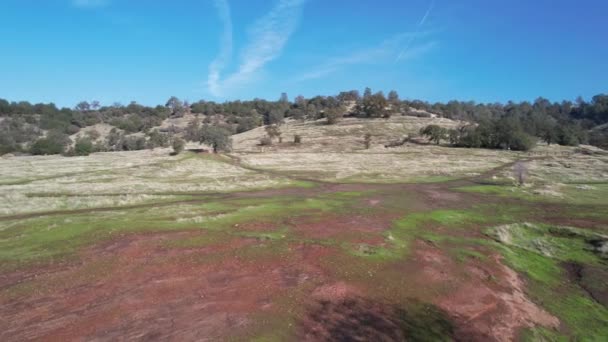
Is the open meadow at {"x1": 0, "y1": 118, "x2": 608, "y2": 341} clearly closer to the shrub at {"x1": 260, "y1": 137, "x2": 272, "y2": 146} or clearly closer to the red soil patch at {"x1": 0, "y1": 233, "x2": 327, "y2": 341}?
the red soil patch at {"x1": 0, "y1": 233, "x2": 327, "y2": 341}

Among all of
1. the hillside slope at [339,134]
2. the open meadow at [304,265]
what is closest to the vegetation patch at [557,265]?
the open meadow at [304,265]

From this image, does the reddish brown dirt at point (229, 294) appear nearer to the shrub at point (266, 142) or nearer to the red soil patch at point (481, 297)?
the red soil patch at point (481, 297)

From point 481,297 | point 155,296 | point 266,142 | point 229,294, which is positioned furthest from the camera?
point 266,142

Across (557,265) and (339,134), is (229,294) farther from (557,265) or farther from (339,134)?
(339,134)

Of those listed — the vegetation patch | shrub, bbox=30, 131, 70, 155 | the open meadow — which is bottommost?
the vegetation patch

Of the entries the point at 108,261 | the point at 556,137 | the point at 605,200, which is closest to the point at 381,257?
the point at 108,261

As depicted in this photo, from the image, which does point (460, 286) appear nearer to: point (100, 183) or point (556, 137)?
point (100, 183)

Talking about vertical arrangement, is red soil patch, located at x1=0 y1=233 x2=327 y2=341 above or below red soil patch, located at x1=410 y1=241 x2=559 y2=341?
above

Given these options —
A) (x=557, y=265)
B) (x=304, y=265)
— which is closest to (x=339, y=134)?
(x=557, y=265)

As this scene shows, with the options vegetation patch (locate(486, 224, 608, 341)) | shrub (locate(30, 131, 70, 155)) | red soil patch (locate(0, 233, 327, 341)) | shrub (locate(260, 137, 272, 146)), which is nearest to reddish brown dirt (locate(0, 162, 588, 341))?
red soil patch (locate(0, 233, 327, 341))
